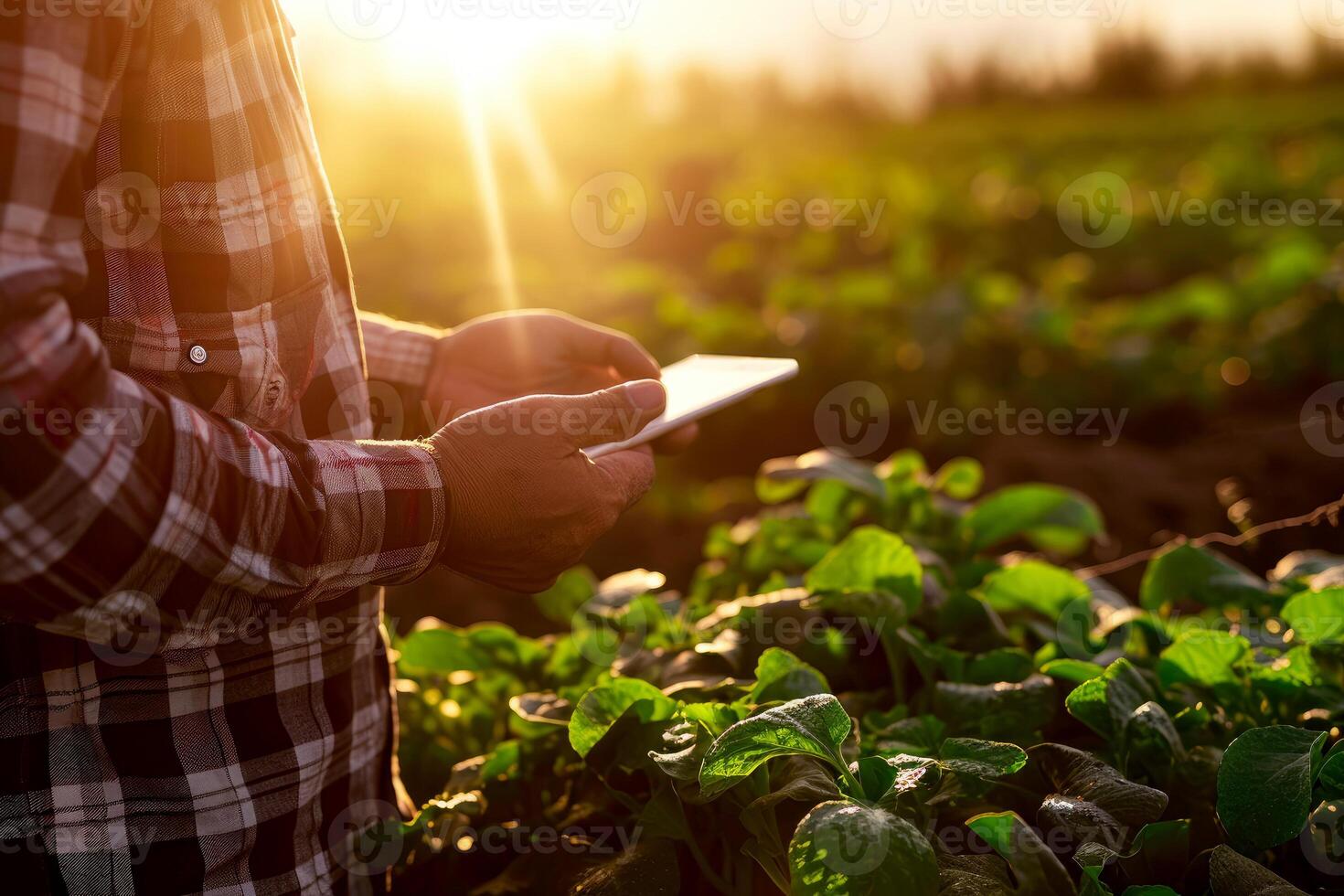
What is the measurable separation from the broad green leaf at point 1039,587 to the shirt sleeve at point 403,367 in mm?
943

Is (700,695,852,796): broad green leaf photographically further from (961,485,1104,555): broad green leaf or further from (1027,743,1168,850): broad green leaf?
(961,485,1104,555): broad green leaf

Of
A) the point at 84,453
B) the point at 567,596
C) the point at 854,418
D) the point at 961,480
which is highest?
the point at 84,453

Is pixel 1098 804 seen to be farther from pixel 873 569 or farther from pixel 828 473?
pixel 828 473

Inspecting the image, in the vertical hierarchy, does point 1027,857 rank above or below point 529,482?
below

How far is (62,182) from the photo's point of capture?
0.91 m

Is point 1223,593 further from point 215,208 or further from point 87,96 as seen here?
point 87,96

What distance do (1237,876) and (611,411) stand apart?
82 centimetres

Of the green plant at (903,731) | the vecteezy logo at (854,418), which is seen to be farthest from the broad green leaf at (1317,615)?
A: the vecteezy logo at (854,418)

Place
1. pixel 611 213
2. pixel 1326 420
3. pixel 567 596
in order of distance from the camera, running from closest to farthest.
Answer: pixel 567 596
pixel 1326 420
pixel 611 213

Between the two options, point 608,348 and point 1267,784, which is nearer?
point 1267,784

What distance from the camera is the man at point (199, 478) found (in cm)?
90

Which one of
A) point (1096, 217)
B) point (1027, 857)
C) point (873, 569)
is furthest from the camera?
point (1096, 217)

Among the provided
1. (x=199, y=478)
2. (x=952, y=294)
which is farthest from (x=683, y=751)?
(x=952, y=294)

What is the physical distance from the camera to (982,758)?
44.7 inches
